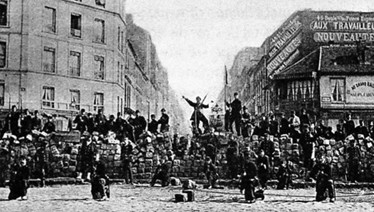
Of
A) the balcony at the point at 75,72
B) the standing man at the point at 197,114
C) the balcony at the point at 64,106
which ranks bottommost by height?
the standing man at the point at 197,114

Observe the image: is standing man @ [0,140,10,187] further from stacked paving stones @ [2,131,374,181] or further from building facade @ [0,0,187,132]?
building facade @ [0,0,187,132]

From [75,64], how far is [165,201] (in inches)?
813

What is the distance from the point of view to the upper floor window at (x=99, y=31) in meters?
32.7

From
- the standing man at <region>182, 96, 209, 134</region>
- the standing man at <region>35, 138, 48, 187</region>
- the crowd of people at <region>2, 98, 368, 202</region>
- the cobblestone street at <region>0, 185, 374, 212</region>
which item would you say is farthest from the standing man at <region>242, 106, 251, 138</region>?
the standing man at <region>35, 138, 48, 187</region>

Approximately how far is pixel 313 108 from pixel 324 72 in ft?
6.88

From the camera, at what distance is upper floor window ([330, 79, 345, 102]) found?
30516mm

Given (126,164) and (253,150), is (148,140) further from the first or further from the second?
(253,150)

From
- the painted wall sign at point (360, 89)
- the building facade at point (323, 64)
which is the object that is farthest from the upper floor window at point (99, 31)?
the painted wall sign at point (360, 89)

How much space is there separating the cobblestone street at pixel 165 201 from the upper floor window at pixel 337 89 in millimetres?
14990

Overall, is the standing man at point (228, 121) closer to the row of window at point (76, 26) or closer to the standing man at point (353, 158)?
the standing man at point (353, 158)

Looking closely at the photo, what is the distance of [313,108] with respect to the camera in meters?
30.9

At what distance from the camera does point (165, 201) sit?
503 inches

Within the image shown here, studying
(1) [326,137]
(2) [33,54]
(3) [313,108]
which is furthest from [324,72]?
(2) [33,54]

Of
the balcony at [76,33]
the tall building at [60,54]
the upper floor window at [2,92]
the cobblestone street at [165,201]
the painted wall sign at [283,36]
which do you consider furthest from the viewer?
the painted wall sign at [283,36]
